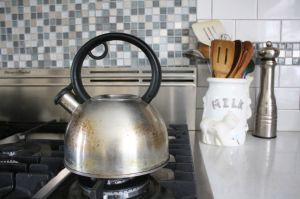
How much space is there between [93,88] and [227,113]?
45cm

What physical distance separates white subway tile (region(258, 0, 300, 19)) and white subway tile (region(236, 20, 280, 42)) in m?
0.02

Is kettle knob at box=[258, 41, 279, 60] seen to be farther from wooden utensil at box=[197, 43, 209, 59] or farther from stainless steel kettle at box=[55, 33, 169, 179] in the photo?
stainless steel kettle at box=[55, 33, 169, 179]

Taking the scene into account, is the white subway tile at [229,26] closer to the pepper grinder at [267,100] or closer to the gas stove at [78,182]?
the pepper grinder at [267,100]

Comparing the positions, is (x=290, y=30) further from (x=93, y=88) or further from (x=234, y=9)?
(x=93, y=88)

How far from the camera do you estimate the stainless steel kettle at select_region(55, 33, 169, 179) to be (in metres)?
0.44

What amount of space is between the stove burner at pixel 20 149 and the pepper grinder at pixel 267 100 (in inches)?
25.2

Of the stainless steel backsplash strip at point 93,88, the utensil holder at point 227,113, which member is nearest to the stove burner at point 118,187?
the utensil holder at point 227,113

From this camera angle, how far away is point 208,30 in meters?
0.90

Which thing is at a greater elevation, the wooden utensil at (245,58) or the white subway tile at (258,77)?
the wooden utensil at (245,58)

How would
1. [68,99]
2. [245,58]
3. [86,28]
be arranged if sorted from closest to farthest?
[68,99] → [245,58] → [86,28]

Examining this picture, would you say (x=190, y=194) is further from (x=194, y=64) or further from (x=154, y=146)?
(x=194, y=64)

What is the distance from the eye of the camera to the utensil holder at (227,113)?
0.78 meters

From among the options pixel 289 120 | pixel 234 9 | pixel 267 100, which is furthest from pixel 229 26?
pixel 289 120

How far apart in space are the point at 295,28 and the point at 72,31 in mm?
754
